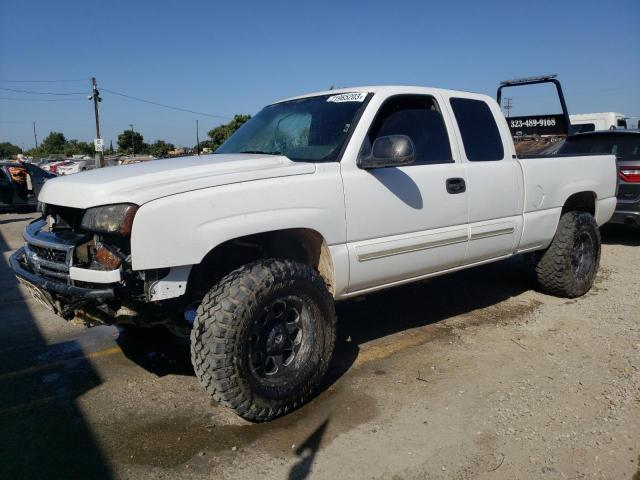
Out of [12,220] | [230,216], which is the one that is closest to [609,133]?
[230,216]

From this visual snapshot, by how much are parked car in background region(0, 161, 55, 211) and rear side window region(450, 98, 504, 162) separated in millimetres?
13130

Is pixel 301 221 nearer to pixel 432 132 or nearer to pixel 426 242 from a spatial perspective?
pixel 426 242

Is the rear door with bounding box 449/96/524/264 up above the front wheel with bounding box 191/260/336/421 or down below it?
above

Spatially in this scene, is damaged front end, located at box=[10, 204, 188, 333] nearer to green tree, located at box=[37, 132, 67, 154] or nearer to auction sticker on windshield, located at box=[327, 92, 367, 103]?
auction sticker on windshield, located at box=[327, 92, 367, 103]

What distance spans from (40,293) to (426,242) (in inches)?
101

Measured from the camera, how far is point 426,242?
12.7 ft

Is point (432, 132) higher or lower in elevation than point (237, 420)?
higher

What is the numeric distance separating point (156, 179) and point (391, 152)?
1.43 m

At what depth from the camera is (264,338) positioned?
3.15m

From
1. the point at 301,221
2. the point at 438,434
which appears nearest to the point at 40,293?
the point at 301,221

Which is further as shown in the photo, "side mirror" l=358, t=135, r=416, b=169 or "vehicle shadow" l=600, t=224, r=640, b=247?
"vehicle shadow" l=600, t=224, r=640, b=247

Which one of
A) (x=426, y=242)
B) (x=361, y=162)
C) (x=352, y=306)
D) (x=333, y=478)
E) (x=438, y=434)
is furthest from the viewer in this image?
(x=352, y=306)

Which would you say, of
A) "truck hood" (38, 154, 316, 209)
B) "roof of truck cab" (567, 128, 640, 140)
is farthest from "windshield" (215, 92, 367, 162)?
"roof of truck cab" (567, 128, 640, 140)

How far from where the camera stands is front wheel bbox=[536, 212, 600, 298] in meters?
5.30
